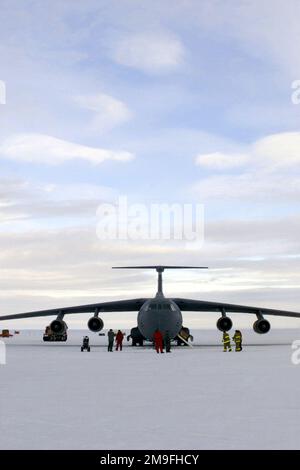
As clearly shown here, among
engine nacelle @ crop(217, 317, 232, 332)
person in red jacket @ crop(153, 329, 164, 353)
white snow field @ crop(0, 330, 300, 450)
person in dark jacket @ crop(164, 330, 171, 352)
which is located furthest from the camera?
engine nacelle @ crop(217, 317, 232, 332)

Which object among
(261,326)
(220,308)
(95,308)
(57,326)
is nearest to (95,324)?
(95,308)

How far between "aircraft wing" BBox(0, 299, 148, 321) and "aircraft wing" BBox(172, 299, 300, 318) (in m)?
2.68

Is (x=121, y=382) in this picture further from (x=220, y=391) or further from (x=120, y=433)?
(x=120, y=433)

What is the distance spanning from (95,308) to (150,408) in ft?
92.5

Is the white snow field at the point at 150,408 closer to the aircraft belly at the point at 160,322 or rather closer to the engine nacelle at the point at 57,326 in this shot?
the aircraft belly at the point at 160,322

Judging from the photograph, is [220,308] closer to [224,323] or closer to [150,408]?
[224,323]

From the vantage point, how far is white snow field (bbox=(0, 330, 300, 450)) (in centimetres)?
876

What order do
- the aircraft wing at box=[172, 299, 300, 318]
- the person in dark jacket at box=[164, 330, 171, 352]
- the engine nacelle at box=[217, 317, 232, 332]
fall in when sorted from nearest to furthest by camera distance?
the person in dark jacket at box=[164, 330, 171, 352] → the engine nacelle at box=[217, 317, 232, 332] → the aircraft wing at box=[172, 299, 300, 318]

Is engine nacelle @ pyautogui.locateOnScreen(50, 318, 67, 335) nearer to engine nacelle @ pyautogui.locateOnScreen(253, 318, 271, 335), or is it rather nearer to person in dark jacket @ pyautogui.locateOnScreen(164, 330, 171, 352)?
person in dark jacket @ pyautogui.locateOnScreen(164, 330, 171, 352)

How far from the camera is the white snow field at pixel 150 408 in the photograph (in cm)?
876

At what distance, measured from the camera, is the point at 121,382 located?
16125 mm

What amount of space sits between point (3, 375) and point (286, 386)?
8.16 m

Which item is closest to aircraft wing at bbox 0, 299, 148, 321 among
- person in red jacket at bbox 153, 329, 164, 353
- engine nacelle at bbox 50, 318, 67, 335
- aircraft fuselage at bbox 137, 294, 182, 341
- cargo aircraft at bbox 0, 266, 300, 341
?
cargo aircraft at bbox 0, 266, 300, 341
